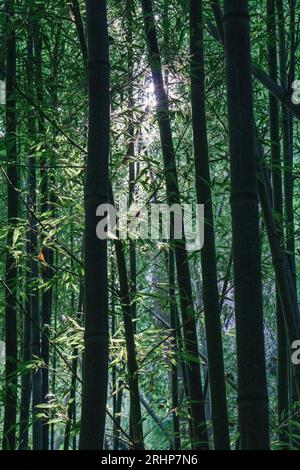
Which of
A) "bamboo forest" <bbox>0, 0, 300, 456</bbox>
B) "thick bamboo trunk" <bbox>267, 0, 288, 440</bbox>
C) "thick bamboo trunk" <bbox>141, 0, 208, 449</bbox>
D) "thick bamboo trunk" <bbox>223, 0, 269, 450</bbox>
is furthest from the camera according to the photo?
"thick bamboo trunk" <bbox>267, 0, 288, 440</bbox>

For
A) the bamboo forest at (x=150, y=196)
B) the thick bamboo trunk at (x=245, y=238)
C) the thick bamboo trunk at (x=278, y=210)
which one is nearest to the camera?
the thick bamboo trunk at (x=245, y=238)

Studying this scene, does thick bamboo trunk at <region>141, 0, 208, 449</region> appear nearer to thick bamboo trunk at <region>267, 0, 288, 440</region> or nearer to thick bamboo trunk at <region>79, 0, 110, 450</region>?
thick bamboo trunk at <region>267, 0, 288, 440</region>

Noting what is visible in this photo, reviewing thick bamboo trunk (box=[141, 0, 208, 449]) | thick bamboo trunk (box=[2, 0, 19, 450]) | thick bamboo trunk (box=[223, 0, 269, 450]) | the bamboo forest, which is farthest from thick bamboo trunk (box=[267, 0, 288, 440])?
thick bamboo trunk (box=[2, 0, 19, 450])

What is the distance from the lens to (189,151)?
3.61m

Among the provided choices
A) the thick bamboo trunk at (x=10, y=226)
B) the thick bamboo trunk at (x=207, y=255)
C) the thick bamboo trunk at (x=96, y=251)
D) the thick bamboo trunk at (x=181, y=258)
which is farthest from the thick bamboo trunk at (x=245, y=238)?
the thick bamboo trunk at (x=10, y=226)

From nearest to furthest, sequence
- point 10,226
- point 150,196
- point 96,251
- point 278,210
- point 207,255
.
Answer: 1. point 96,251
2. point 207,255
3. point 150,196
4. point 10,226
5. point 278,210

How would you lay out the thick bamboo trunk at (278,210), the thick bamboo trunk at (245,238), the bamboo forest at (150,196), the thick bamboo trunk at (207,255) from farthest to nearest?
the thick bamboo trunk at (278,210)
the thick bamboo trunk at (207,255)
the bamboo forest at (150,196)
the thick bamboo trunk at (245,238)

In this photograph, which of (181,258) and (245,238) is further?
(181,258)

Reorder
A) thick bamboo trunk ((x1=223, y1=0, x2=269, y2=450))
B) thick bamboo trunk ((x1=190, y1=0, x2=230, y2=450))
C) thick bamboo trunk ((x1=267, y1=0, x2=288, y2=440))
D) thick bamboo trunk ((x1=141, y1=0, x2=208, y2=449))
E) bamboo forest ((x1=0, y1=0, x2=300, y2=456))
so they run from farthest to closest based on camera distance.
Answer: thick bamboo trunk ((x1=267, y1=0, x2=288, y2=440)) → thick bamboo trunk ((x1=141, y1=0, x2=208, y2=449)) → thick bamboo trunk ((x1=190, y1=0, x2=230, y2=450)) → bamboo forest ((x1=0, y1=0, x2=300, y2=456)) → thick bamboo trunk ((x1=223, y1=0, x2=269, y2=450))

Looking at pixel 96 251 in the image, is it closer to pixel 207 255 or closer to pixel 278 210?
pixel 207 255

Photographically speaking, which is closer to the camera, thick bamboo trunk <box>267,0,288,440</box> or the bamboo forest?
the bamboo forest

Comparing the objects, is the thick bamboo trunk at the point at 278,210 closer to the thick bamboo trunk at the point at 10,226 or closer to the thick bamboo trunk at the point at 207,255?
the thick bamboo trunk at the point at 207,255

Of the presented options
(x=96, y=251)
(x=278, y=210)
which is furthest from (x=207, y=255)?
(x=278, y=210)

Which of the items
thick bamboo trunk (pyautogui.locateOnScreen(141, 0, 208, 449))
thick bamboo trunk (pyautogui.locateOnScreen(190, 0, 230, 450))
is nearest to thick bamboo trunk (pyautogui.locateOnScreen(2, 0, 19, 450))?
thick bamboo trunk (pyautogui.locateOnScreen(141, 0, 208, 449))
